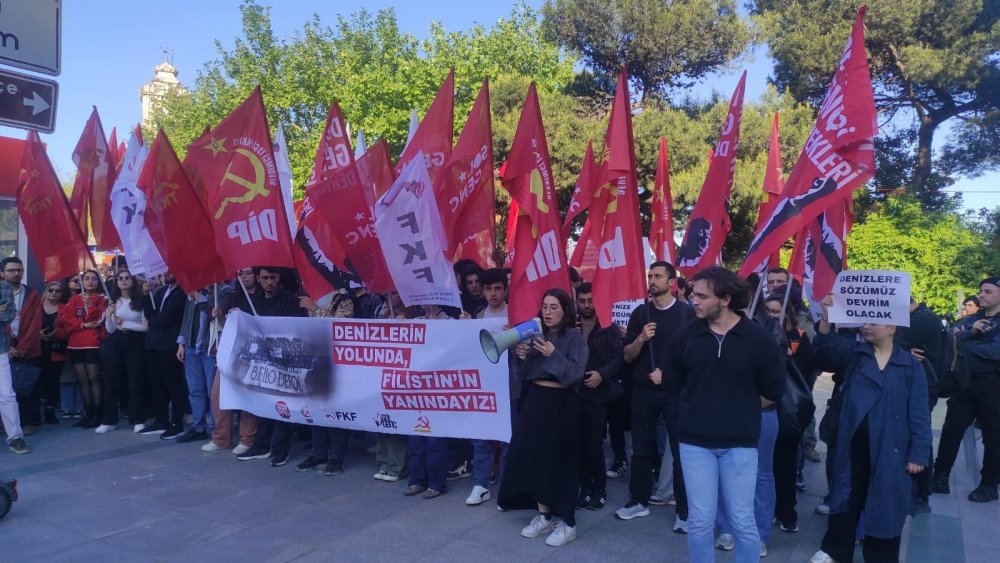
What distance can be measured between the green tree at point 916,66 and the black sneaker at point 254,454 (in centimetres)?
1825

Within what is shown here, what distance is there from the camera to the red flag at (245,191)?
6.69 meters

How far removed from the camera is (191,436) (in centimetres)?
812

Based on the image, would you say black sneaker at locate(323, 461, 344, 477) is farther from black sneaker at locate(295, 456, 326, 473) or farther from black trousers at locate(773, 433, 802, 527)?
black trousers at locate(773, 433, 802, 527)

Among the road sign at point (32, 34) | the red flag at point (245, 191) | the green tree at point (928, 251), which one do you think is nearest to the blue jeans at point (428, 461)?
the red flag at point (245, 191)

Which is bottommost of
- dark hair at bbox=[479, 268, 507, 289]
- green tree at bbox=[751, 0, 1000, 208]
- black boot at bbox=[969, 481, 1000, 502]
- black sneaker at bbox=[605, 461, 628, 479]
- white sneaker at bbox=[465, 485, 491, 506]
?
black boot at bbox=[969, 481, 1000, 502]

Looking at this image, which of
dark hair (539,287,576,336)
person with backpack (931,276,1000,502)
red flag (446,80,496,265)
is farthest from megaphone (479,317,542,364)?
person with backpack (931,276,1000,502)

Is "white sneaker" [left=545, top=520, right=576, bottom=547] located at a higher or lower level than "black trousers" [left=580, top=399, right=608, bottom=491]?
lower

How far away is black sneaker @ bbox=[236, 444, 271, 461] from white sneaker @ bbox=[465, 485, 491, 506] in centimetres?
270

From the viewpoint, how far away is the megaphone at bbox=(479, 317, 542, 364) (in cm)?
464

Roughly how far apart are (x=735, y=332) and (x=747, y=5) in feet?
74.9

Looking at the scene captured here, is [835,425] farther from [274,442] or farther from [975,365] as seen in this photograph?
[274,442]

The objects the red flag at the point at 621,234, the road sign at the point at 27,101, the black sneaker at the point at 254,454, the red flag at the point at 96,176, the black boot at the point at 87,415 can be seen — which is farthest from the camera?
the red flag at the point at 96,176

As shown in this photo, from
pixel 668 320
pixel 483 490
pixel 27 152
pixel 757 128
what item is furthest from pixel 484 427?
pixel 757 128

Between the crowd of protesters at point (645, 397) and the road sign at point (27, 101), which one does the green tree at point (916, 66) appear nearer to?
the crowd of protesters at point (645, 397)
